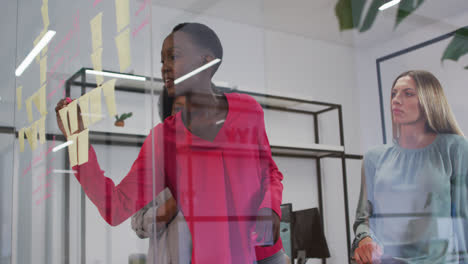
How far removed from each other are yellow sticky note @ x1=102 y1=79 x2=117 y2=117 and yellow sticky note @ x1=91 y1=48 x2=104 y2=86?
0.19ft

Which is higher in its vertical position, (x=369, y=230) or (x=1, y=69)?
(x=1, y=69)

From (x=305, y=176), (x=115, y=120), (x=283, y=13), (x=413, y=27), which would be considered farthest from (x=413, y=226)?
(x=115, y=120)

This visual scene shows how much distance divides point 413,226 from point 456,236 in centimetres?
5

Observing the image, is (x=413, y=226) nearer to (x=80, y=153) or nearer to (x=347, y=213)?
(x=347, y=213)

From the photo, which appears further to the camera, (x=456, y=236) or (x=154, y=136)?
(x=154, y=136)

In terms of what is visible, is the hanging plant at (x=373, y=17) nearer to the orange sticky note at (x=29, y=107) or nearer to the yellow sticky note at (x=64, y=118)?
the yellow sticky note at (x=64, y=118)

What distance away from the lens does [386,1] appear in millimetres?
715

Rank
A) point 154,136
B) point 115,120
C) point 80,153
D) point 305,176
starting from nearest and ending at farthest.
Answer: point 305,176, point 154,136, point 115,120, point 80,153

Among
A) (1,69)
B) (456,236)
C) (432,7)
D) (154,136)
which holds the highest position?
(1,69)

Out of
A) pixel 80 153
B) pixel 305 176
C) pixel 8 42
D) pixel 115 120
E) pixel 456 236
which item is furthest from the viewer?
pixel 8 42

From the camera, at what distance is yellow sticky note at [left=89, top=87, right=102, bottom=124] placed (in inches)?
53.1

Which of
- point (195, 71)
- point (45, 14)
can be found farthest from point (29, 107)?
point (195, 71)

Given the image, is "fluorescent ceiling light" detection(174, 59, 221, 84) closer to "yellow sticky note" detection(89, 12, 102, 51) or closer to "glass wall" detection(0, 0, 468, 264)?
"glass wall" detection(0, 0, 468, 264)

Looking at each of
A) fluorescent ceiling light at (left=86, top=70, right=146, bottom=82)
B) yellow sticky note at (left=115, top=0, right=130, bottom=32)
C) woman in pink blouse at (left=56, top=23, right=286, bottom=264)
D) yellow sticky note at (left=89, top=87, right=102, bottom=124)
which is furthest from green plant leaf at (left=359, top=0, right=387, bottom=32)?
yellow sticky note at (left=89, top=87, right=102, bottom=124)
